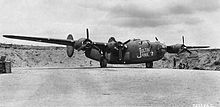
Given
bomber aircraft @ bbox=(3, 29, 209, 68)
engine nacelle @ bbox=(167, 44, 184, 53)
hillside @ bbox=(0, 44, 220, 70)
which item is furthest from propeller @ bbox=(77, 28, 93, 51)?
hillside @ bbox=(0, 44, 220, 70)

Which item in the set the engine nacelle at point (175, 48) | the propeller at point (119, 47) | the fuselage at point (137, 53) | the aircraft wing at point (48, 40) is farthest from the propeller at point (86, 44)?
the engine nacelle at point (175, 48)

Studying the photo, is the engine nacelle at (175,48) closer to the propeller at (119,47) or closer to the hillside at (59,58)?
the propeller at (119,47)

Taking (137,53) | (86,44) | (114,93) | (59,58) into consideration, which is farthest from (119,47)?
(59,58)

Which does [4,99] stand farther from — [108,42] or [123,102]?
[108,42]

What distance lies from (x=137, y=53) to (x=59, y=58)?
1615 inches

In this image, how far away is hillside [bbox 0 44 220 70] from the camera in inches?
2338

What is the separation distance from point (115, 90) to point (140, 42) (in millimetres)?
21403

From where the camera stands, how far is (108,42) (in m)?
36.2

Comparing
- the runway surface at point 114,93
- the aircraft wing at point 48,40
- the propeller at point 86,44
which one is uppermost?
the aircraft wing at point 48,40

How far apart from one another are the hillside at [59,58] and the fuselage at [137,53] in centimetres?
2243

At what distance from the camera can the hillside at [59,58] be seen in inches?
2338

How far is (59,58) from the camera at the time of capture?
7319cm

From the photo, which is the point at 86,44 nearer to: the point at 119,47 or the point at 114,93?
the point at 119,47

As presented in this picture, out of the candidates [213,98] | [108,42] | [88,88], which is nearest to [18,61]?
[108,42]
